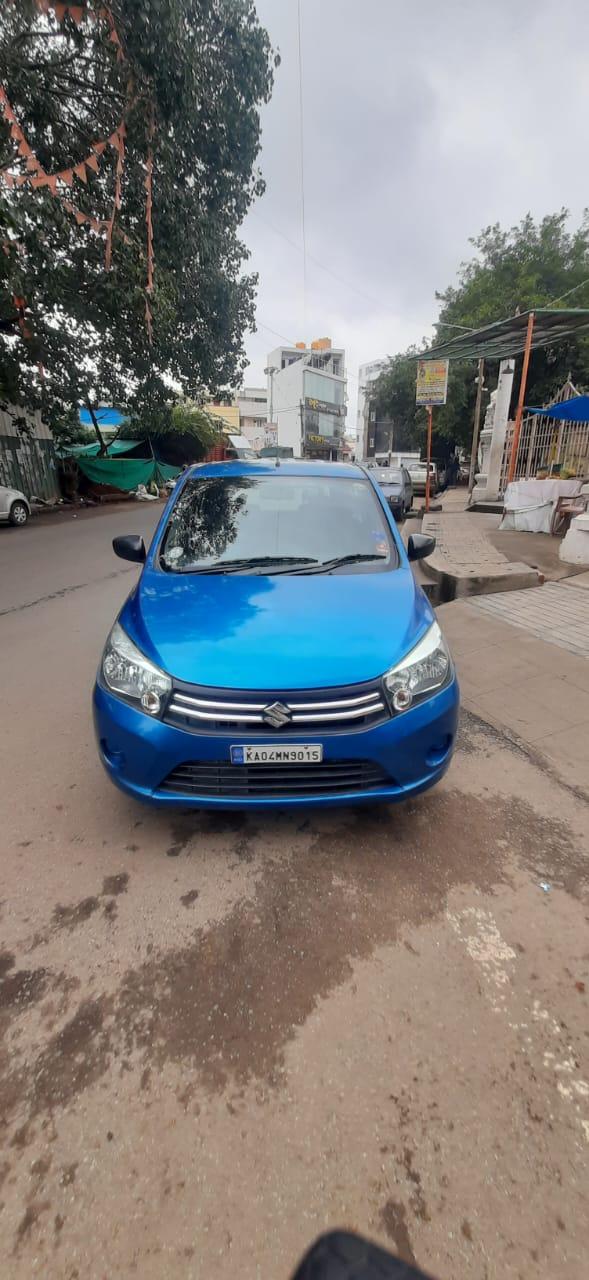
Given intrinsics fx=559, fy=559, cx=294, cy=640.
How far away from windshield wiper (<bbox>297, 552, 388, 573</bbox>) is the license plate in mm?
1196

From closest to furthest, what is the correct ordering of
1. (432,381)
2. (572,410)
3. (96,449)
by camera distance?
1. (572,410)
2. (432,381)
3. (96,449)

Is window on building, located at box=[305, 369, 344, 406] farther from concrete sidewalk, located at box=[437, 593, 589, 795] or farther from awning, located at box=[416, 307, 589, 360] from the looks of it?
concrete sidewalk, located at box=[437, 593, 589, 795]

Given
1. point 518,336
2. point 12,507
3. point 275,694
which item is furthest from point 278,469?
point 12,507

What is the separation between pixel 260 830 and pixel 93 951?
2.75 feet

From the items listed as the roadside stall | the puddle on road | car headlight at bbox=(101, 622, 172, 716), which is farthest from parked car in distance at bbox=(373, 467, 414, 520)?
car headlight at bbox=(101, 622, 172, 716)

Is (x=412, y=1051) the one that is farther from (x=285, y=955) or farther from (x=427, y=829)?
(x=427, y=829)

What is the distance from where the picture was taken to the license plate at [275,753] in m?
2.12

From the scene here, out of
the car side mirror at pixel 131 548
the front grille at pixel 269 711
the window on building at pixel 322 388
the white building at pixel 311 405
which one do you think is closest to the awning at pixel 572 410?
the car side mirror at pixel 131 548

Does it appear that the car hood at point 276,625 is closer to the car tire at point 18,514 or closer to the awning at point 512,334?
the awning at point 512,334

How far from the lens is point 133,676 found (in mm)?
2316

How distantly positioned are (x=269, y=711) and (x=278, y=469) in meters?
2.42

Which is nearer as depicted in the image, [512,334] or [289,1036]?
[289,1036]

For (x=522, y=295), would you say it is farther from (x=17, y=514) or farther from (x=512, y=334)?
(x=17, y=514)

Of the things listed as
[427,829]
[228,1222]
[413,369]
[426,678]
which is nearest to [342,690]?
[426,678]
